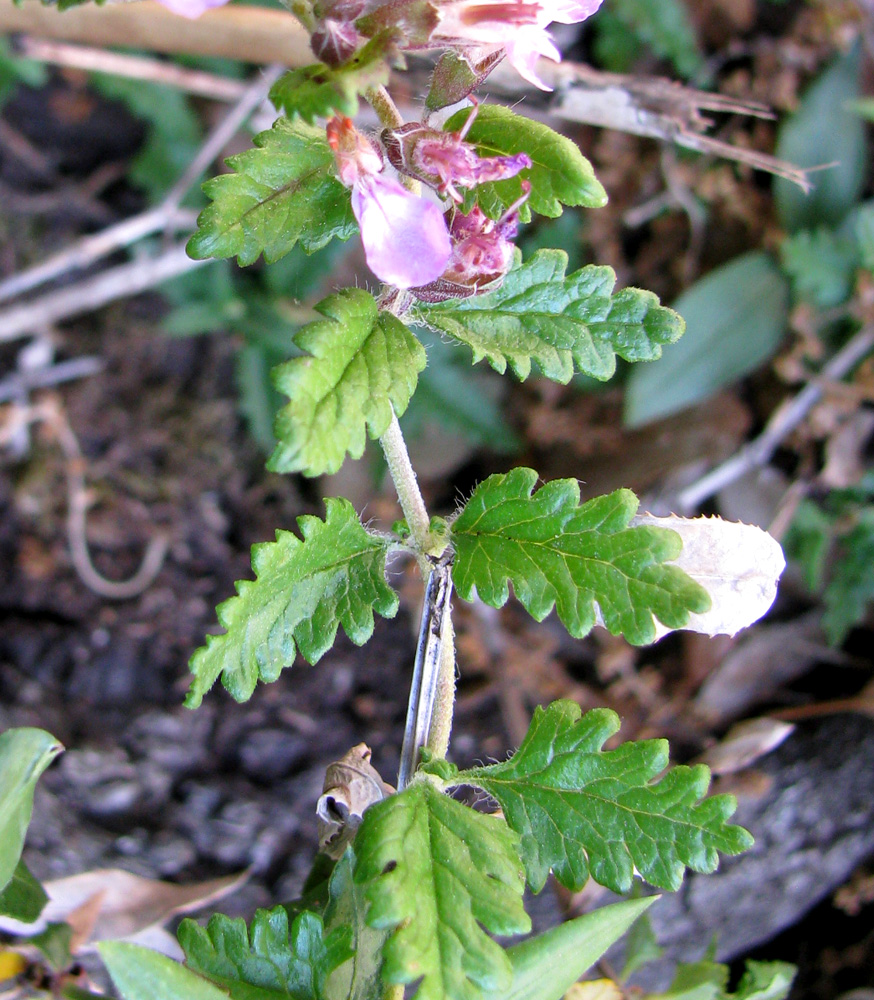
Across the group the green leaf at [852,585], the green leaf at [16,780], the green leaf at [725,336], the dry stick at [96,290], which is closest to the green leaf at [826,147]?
the green leaf at [725,336]

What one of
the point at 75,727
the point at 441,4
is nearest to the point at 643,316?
the point at 441,4

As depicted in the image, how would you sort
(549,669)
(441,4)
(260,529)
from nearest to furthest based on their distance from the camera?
(441,4), (549,669), (260,529)

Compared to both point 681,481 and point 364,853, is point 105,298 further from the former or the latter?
point 364,853

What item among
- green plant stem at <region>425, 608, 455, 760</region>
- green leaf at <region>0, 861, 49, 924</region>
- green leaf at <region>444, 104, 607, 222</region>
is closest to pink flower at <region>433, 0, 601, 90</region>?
green leaf at <region>444, 104, 607, 222</region>

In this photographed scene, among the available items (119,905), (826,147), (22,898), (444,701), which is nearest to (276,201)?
(444,701)

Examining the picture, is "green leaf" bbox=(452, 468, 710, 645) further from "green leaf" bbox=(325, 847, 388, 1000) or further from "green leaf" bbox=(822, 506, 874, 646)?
"green leaf" bbox=(822, 506, 874, 646)

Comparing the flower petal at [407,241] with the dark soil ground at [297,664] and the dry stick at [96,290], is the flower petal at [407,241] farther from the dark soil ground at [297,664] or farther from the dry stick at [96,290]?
the dry stick at [96,290]
